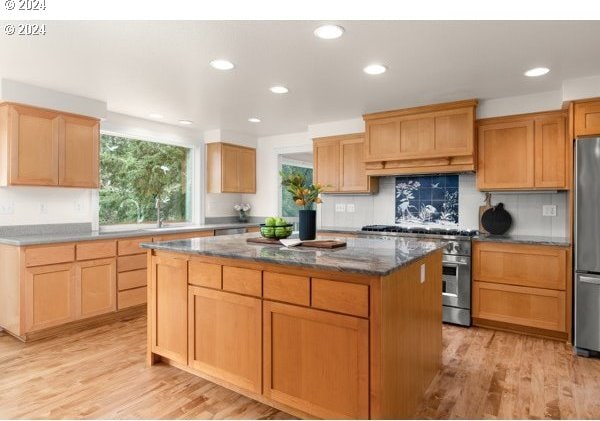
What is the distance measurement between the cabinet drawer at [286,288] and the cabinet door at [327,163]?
298cm

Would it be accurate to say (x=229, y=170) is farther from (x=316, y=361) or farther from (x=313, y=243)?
(x=316, y=361)

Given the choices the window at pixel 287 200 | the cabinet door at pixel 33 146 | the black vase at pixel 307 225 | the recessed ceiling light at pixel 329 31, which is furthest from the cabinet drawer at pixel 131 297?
the recessed ceiling light at pixel 329 31

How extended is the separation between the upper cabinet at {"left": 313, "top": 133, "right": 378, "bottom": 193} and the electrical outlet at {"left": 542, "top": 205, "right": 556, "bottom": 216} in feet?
6.07

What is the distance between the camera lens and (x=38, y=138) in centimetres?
353

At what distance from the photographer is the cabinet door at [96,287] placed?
11.8 ft

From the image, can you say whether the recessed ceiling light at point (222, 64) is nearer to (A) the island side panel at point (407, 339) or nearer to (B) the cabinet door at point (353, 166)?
(A) the island side panel at point (407, 339)

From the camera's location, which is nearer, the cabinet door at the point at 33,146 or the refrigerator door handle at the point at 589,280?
→ the refrigerator door handle at the point at 589,280

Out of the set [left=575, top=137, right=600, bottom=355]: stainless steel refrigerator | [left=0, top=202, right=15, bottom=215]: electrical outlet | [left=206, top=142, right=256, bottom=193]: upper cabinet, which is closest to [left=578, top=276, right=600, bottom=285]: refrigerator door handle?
[left=575, top=137, right=600, bottom=355]: stainless steel refrigerator

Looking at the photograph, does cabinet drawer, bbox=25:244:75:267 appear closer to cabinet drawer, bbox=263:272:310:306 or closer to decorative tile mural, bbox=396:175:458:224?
cabinet drawer, bbox=263:272:310:306

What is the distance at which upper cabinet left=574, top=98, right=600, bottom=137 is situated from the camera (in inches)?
124

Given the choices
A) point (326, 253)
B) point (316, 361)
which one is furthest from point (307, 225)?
point (316, 361)

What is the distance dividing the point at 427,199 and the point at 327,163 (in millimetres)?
1371

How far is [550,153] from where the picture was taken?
143 inches
